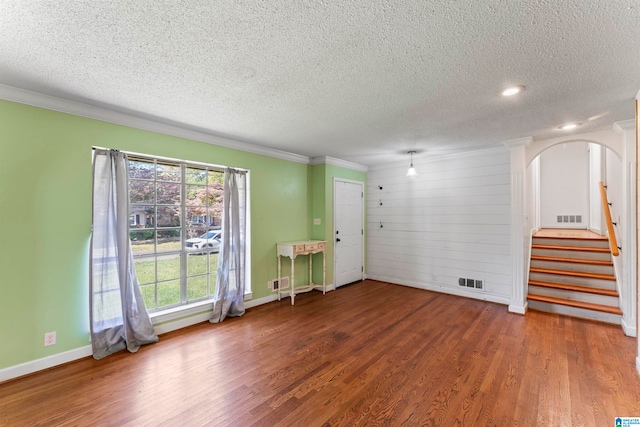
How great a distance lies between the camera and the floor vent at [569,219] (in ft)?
22.2

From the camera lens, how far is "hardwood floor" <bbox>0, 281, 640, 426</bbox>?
73.6 inches

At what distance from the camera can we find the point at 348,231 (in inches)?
216

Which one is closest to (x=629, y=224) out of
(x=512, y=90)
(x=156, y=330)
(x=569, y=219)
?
(x=512, y=90)

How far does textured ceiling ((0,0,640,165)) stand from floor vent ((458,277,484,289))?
2600mm

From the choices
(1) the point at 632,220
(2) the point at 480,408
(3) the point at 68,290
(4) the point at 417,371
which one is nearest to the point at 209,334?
(3) the point at 68,290

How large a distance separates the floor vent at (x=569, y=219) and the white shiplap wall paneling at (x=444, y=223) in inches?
173

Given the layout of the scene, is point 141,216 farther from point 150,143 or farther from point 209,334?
point 209,334

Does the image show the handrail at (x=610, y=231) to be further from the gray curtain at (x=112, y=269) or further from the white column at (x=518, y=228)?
the gray curtain at (x=112, y=269)

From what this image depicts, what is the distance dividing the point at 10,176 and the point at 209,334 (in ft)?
7.80

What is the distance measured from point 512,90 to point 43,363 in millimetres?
4819

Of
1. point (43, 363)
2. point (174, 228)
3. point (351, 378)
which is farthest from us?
point (174, 228)

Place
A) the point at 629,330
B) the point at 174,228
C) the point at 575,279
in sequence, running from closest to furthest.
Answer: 1. the point at 629,330
2. the point at 174,228
3. the point at 575,279

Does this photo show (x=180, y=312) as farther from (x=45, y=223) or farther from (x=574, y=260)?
(x=574, y=260)

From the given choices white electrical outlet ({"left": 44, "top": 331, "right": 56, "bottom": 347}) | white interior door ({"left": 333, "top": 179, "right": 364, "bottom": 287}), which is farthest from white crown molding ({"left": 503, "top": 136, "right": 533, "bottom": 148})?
white electrical outlet ({"left": 44, "top": 331, "right": 56, "bottom": 347})
